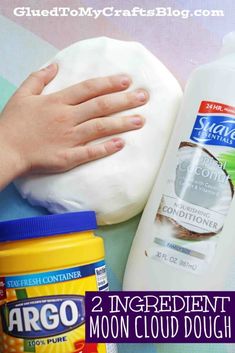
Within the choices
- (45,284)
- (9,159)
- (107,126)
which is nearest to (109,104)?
(107,126)

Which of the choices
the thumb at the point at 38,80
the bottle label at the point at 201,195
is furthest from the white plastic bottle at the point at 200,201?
the thumb at the point at 38,80

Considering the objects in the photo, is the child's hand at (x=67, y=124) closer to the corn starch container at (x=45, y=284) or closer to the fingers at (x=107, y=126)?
the fingers at (x=107, y=126)

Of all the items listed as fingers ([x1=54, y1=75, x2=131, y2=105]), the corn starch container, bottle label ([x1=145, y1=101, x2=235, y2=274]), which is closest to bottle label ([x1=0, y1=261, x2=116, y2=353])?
the corn starch container

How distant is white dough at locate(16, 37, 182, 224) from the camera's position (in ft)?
2.18

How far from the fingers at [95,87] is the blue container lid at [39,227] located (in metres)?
0.18

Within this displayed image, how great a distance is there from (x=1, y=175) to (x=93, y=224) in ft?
0.50

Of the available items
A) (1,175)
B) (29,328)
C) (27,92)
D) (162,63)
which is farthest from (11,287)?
(162,63)

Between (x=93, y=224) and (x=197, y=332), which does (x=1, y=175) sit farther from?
(x=197, y=332)

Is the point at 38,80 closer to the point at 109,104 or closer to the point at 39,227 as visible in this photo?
the point at 109,104

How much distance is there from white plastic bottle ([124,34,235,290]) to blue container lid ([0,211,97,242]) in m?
0.11

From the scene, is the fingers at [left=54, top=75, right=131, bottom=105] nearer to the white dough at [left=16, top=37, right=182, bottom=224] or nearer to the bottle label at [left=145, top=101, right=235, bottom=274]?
the white dough at [left=16, top=37, right=182, bottom=224]

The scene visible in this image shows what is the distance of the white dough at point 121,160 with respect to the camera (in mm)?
665

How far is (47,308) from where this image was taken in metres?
0.57

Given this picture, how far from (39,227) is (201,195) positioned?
0.20m
